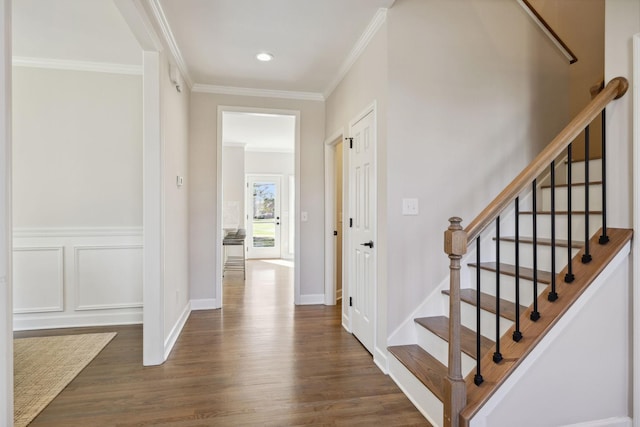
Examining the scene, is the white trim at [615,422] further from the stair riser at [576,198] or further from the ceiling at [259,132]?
the ceiling at [259,132]

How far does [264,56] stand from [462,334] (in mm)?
2875

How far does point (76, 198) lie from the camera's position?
3.38 metres

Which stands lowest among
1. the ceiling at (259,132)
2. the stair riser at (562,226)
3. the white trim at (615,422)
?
the white trim at (615,422)

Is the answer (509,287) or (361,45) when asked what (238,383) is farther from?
(361,45)

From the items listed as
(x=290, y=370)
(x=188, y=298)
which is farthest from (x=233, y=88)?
(x=290, y=370)

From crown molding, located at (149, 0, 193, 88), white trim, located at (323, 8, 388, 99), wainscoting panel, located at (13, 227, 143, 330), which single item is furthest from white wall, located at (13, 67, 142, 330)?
white trim, located at (323, 8, 388, 99)

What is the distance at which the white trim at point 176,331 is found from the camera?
2719 mm

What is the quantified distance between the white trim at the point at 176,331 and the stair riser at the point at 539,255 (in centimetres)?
271

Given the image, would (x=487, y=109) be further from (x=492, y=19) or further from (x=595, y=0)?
(x=595, y=0)

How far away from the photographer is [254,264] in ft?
24.5

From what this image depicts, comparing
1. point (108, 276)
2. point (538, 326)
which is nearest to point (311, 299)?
point (108, 276)

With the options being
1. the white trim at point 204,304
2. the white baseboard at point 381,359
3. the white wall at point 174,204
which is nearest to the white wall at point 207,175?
the white trim at point 204,304

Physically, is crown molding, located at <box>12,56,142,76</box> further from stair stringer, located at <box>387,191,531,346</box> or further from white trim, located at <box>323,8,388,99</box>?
stair stringer, located at <box>387,191,531,346</box>

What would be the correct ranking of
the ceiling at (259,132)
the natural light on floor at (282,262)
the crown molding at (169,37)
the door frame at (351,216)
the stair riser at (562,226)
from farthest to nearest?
1. the natural light on floor at (282,262)
2. the ceiling at (259,132)
3. the door frame at (351,216)
4. the crown molding at (169,37)
5. the stair riser at (562,226)
